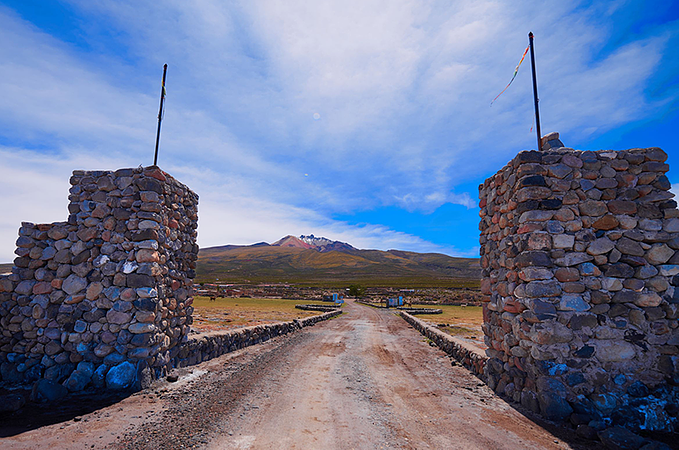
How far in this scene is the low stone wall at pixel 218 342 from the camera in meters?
8.62

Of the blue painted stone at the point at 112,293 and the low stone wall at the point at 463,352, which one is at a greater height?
the blue painted stone at the point at 112,293

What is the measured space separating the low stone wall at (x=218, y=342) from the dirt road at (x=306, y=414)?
396 mm

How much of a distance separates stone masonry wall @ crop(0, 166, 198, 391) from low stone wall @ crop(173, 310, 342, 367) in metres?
0.73

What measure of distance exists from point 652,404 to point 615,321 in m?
1.32

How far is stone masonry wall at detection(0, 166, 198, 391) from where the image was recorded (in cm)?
677

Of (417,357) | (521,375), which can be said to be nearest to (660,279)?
(521,375)

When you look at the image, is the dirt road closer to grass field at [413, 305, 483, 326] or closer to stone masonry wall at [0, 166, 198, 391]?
stone masonry wall at [0, 166, 198, 391]

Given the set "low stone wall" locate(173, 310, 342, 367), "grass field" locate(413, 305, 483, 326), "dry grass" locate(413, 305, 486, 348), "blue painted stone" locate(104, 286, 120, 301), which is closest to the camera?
"blue painted stone" locate(104, 286, 120, 301)

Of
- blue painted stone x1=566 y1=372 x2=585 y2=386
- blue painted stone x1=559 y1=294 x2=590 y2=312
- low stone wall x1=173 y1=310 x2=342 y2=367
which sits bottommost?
low stone wall x1=173 y1=310 x2=342 y2=367

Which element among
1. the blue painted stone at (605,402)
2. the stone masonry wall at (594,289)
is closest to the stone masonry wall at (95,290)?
the stone masonry wall at (594,289)

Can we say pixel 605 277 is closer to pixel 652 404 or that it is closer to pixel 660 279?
pixel 660 279

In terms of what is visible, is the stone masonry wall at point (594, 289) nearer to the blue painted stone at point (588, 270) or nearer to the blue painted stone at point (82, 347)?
the blue painted stone at point (588, 270)

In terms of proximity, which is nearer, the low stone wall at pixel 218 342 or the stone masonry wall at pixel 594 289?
the stone masonry wall at pixel 594 289

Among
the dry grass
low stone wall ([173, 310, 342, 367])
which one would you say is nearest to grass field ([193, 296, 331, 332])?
Answer: low stone wall ([173, 310, 342, 367])
